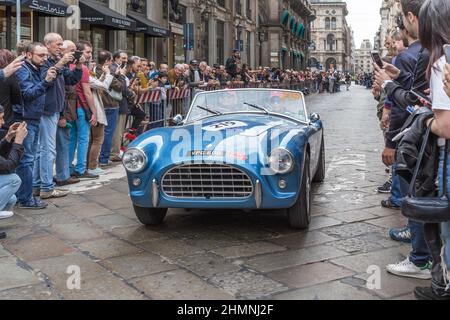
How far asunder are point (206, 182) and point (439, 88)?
217cm

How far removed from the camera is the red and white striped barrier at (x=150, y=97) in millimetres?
10179

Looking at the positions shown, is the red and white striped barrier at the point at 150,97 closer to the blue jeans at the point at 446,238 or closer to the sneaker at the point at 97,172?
the sneaker at the point at 97,172

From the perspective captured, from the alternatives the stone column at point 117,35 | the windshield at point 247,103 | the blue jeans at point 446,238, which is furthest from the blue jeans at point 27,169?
the stone column at point 117,35

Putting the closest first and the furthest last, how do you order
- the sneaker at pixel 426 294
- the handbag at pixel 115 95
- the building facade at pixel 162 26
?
the sneaker at pixel 426 294
the handbag at pixel 115 95
the building facade at pixel 162 26

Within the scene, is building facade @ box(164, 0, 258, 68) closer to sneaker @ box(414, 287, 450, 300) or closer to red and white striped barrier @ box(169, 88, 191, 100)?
red and white striped barrier @ box(169, 88, 191, 100)

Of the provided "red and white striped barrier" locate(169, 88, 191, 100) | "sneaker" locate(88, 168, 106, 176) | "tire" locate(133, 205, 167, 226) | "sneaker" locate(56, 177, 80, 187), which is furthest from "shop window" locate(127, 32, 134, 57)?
"tire" locate(133, 205, 167, 226)

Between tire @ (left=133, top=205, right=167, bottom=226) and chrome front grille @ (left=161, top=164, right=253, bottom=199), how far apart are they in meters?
0.41

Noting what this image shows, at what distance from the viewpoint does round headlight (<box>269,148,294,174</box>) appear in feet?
15.1

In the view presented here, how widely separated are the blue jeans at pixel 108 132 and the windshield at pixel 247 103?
8.75ft

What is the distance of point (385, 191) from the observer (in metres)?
6.63

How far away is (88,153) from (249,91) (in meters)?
2.81

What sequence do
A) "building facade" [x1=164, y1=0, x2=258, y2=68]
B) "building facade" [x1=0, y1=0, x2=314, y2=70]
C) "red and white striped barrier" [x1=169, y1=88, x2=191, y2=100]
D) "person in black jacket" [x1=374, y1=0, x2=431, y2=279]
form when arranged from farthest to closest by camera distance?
"building facade" [x1=164, y1=0, x2=258, y2=68]
"building facade" [x1=0, y1=0, x2=314, y2=70]
"red and white striped barrier" [x1=169, y1=88, x2=191, y2=100]
"person in black jacket" [x1=374, y1=0, x2=431, y2=279]

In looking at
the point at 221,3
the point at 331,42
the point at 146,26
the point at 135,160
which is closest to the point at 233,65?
the point at 146,26
